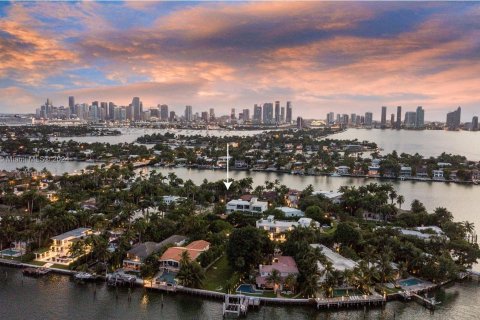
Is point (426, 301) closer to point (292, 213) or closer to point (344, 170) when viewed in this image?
point (292, 213)

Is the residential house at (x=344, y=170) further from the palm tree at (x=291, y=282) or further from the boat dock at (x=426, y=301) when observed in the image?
the palm tree at (x=291, y=282)

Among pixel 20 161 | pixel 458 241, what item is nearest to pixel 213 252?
pixel 458 241

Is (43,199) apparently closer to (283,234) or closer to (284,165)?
(283,234)

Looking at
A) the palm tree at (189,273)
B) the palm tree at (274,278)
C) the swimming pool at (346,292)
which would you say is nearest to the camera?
the palm tree at (274,278)

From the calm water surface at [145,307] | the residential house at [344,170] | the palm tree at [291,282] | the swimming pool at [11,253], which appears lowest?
the calm water surface at [145,307]

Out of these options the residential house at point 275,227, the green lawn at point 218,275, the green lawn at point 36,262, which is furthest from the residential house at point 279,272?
the green lawn at point 36,262

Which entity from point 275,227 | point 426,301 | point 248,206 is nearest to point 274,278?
point 426,301

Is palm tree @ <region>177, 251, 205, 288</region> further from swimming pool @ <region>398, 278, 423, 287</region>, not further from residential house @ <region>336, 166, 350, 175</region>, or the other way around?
residential house @ <region>336, 166, 350, 175</region>
